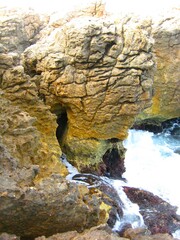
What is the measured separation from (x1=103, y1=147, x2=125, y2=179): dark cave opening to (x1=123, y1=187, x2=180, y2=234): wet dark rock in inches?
117

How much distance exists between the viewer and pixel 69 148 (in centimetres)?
2312

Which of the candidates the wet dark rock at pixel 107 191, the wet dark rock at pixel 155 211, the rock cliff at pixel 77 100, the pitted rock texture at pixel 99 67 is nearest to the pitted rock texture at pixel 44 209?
the rock cliff at pixel 77 100

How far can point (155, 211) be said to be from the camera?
20.2m

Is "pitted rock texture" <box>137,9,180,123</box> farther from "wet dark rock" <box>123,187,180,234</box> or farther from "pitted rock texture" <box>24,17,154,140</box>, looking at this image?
"wet dark rock" <box>123,187,180,234</box>

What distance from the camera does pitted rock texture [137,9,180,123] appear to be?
31.7m

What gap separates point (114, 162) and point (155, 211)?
620 cm

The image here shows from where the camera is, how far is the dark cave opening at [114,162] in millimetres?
24812

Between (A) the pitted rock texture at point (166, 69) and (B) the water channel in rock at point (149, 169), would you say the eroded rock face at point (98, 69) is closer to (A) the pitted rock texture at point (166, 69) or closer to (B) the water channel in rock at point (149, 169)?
(B) the water channel in rock at point (149, 169)

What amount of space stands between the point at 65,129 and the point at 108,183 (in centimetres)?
489

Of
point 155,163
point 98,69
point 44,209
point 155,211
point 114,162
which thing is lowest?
point 155,163

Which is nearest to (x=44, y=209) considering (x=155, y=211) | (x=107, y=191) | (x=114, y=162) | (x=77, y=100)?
(x=107, y=191)

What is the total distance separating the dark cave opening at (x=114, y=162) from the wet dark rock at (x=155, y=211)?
297cm

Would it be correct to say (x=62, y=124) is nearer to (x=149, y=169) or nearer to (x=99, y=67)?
(x=99, y=67)

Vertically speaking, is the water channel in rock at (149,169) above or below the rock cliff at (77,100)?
below
